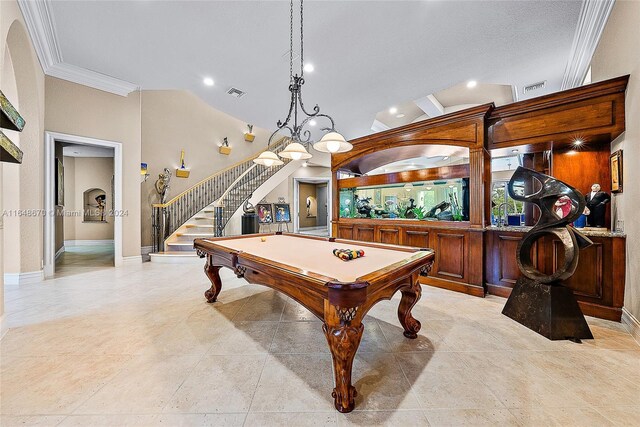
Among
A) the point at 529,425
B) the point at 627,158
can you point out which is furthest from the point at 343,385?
the point at 627,158

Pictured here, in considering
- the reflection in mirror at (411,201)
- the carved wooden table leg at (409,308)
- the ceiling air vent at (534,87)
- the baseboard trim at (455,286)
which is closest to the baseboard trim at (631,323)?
the baseboard trim at (455,286)

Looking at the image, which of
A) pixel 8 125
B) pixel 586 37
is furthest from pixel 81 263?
pixel 586 37

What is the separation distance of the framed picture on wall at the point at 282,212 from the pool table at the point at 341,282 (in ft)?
21.2

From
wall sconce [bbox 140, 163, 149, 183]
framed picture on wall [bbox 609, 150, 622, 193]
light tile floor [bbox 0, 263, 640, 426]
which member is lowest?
light tile floor [bbox 0, 263, 640, 426]

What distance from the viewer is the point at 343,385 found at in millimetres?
1406

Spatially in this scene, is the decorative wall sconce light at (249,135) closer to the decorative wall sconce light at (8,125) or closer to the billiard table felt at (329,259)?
the billiard table felt at (329,259)

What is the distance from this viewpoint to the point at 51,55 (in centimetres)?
371

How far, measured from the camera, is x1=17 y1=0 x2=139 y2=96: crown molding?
2871 mm

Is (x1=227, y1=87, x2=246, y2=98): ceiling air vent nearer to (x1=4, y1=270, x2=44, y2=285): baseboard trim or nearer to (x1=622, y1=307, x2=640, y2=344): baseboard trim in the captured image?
(x1=4, y1=270, x2=44, y2=285): baseboard trim

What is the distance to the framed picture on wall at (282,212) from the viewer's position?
908 cm

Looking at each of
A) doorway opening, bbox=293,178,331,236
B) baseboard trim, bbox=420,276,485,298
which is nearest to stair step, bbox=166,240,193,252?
baseboard trim, bbox=420,276,485,298

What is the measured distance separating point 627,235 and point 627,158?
76 centimetres

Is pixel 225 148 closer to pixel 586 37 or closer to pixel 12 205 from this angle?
pixel 12 205

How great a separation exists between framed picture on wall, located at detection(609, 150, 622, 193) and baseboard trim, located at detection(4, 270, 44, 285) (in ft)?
24.9
